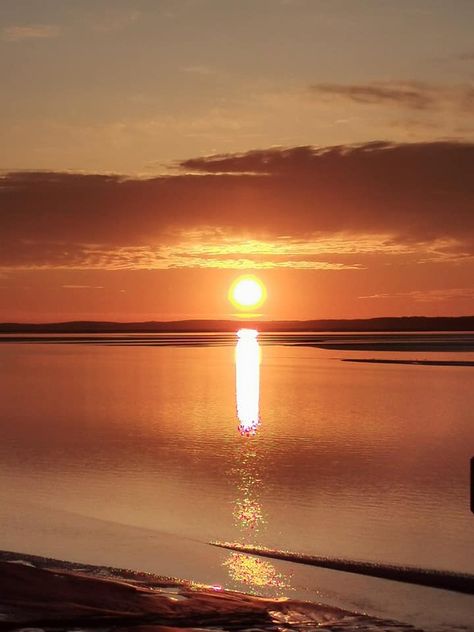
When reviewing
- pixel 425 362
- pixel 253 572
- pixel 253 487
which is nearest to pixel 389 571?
pixel 253 572

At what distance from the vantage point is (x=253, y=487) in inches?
637

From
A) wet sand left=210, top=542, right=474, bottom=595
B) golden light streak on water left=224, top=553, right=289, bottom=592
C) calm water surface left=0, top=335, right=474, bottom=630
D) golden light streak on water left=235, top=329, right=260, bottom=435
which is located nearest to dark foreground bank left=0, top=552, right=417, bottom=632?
golden light streak on water left=224, top=553, right=289, bottom=592

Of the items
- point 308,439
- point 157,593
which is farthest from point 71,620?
point 308,439

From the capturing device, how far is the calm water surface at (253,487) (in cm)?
1101

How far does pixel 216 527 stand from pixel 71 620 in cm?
500

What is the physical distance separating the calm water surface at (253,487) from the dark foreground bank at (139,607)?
67cm

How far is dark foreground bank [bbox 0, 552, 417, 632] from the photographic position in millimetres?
8336

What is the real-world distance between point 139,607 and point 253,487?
24.4ft

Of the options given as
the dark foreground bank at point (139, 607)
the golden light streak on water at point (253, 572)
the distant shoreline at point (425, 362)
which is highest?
the distant shoreline at point (425, 362)

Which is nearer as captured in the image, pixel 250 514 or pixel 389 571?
pixel 389 571

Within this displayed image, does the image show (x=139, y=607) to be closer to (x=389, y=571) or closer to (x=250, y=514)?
(x=389, y=571)

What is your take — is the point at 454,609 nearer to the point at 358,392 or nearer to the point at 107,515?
the point at 107,515

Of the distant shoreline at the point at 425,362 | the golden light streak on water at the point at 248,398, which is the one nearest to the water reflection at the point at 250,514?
the golden light streak on water at the point at 248,398

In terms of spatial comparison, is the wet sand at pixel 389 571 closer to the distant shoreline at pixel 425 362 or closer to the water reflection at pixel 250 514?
the water reflection at pixel 250 514
